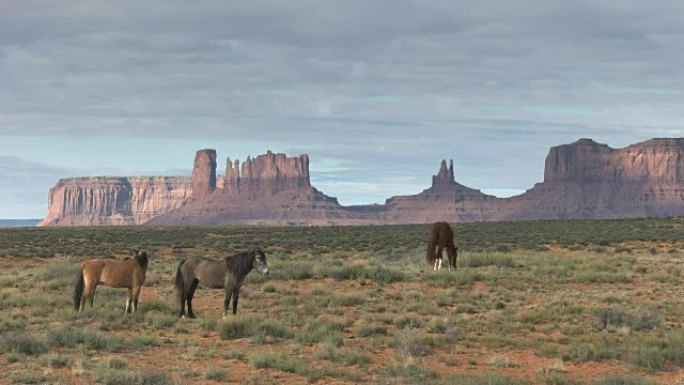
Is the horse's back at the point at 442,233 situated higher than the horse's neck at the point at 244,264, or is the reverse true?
the horse's back at the point at 442,233

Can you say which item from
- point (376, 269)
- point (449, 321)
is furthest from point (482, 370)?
point (376, 269)

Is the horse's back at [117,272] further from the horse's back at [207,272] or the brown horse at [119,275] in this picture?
the horse's back at [207,272]

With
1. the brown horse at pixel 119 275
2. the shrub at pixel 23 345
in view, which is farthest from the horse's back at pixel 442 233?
the shrub at pixel 23 345

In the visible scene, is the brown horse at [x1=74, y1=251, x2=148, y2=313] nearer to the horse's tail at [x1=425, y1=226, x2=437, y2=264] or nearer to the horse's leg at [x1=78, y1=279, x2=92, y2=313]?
the horse's leg at [x1=78, y1=279, x2=92, y2=313]

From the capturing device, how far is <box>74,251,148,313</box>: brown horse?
16.4 m

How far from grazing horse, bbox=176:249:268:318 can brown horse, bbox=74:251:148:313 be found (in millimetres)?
775

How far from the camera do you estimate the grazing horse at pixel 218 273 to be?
16.4 metres

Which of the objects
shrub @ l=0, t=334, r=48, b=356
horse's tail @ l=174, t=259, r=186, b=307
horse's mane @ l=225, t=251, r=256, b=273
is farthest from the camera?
horse's tail @ l=174, t=259, r=186, b=307

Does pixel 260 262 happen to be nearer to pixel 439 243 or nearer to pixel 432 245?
pixel 432 245

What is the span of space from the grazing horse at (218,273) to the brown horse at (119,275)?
0.78m

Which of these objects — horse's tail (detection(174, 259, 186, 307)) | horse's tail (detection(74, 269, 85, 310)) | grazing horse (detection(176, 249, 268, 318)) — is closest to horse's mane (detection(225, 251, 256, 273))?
grazing horse (detection(176, 249, 268, 318))

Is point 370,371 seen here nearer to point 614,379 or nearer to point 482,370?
point 482,370

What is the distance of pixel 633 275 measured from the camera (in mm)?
25734

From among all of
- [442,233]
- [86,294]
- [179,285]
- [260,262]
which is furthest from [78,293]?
[442,233]
